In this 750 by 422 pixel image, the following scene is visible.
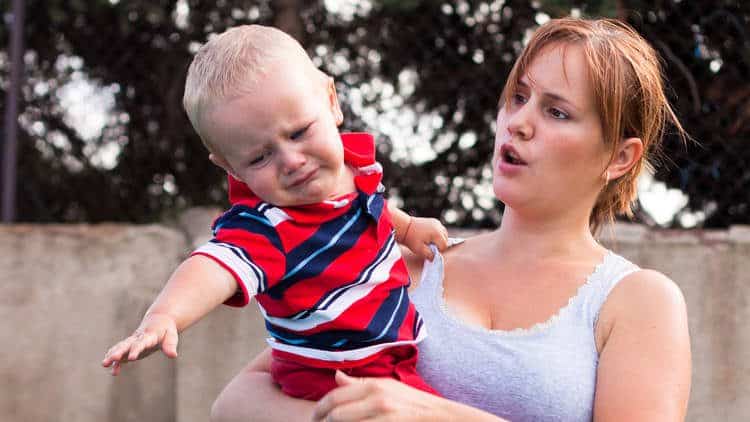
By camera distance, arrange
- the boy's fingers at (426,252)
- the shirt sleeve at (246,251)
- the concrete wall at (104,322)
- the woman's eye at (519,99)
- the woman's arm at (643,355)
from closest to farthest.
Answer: the shirt sleeve at (246,251) < the woman's arm at (643,355) < the woman's eye at (519,99) < the boy's fingers at (426,252) < the concrete wall at (104,322)

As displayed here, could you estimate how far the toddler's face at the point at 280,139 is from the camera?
173 cm

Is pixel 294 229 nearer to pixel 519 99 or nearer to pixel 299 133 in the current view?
pixel 299 133

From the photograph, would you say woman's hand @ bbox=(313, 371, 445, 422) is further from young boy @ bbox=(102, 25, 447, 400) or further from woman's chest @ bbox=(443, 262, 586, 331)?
woman's chest @ bbox=(443, 262, 586, 331)

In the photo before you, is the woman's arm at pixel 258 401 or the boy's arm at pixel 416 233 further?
the boy's arm at pixel 416 233

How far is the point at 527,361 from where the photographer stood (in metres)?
1.92

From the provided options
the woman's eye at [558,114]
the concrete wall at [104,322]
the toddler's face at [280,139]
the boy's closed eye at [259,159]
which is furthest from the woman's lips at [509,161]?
the concrete wall at [104,322]

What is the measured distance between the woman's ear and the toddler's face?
1.99ft

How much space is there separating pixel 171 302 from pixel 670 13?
2.38m

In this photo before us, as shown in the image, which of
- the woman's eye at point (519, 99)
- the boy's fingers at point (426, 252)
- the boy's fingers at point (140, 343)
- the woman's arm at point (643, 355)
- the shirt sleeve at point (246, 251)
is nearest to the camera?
the boy's fingers at point (140, 343)

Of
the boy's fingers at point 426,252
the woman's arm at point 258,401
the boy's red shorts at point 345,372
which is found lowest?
the woman's arm at point 258,401

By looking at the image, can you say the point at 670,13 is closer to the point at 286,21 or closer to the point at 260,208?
the point at 286,21

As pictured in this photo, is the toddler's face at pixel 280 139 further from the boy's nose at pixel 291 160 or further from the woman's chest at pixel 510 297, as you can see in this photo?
the woman's chest at pixel 510 297

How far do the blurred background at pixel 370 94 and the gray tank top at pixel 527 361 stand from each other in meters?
1.48

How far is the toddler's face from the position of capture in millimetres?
1733
